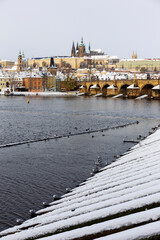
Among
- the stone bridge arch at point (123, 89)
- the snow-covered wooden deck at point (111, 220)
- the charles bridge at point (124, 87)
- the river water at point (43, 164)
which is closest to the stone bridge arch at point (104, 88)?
the charles bridge at point (124, 87)

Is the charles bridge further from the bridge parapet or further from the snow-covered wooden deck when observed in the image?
the snow-covered wooden deck

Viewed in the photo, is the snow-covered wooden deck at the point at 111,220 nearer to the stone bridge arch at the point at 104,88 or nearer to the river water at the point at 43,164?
the river water at the point at 43,164

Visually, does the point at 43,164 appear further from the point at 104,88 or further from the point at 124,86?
the point at 104,88

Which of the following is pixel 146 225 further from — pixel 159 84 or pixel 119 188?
pixel 159 84

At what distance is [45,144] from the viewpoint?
92.5 ft

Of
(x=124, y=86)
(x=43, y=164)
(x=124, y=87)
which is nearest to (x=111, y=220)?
(x=43, y=164)

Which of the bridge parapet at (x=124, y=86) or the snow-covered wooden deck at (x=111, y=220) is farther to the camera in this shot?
the bridge parapet at (x=124, y=86)

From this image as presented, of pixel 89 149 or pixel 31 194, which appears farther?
pixel 89 149

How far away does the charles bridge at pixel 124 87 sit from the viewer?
112 meters

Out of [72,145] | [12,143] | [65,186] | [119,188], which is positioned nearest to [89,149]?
[72,145]

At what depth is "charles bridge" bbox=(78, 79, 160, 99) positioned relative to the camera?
112 metres

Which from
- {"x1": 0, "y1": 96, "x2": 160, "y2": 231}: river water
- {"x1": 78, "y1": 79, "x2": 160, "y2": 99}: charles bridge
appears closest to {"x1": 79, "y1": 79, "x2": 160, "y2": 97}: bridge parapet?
{"x1": 78, "y1": 79, "x2": 160, "y2": 99}: charles bridge

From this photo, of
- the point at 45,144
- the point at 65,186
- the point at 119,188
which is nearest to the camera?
the point at 119,188

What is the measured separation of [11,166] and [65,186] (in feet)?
16.6
